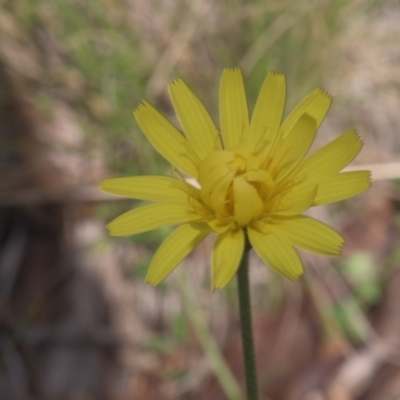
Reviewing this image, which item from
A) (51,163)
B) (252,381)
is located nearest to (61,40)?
(51,163)

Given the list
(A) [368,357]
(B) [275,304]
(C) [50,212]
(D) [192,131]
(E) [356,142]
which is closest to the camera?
(E) [356,142]

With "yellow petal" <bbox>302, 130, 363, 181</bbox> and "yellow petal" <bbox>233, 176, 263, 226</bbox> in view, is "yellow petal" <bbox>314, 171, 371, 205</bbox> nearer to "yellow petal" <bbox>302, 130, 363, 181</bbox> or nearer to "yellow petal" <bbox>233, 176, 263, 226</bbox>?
"yellow petal" <bbox>302, 130, 363, 181</bbox>

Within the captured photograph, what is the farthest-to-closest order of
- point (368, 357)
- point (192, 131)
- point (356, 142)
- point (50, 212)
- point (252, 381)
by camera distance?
point (50, 212)
point (368, 357)
point (192, 131)
point (356, 142)
point (252, 381)

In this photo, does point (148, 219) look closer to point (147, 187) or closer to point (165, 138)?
point (147, 187)

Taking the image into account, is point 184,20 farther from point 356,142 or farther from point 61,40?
point 356,142

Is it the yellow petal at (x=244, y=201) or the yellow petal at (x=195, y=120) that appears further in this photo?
the yellow petal at (x=195, y=120)

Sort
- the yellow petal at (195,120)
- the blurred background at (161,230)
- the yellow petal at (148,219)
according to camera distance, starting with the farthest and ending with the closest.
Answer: the blurred background at (161,230)
the yellow petal at (195,120)
the yellow petal at (148,219)

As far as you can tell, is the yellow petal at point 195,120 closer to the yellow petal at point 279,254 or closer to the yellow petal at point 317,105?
the yellow petal at point 317,105

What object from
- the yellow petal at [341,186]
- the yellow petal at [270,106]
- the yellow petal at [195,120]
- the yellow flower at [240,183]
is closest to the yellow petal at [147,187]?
the yellow flower at [240,183]
